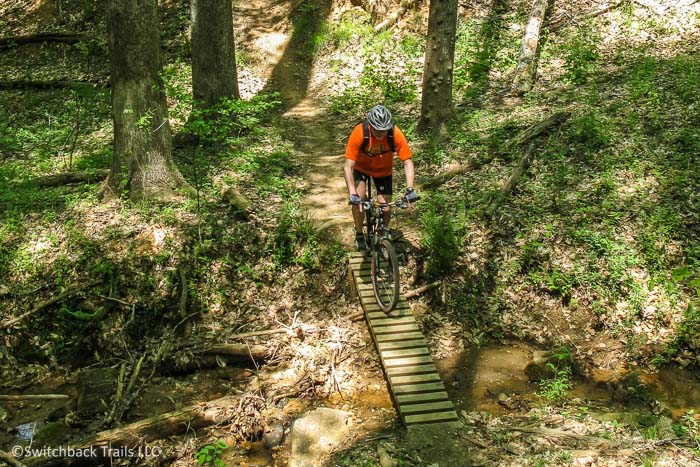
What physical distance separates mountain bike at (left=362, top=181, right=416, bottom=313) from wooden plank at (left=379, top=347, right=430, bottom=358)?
2.33 ft

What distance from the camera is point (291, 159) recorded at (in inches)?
474

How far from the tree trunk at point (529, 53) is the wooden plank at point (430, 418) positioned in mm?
9589

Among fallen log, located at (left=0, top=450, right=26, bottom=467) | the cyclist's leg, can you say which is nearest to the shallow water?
the cyclist's leg

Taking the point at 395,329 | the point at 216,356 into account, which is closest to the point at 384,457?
the point at 395,329

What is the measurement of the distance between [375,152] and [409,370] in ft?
10.3

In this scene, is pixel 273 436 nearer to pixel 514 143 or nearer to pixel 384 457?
pixel 384 457

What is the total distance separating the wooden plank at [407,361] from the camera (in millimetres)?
6855

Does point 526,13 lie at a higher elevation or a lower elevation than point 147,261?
higher

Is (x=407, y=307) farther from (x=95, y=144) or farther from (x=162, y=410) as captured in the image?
(x=95, y=144)

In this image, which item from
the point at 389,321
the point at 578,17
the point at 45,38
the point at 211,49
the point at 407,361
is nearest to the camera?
the point at 407,361

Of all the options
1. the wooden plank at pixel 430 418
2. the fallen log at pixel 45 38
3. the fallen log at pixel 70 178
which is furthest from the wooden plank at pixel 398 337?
the fallen log at pixel 45 38

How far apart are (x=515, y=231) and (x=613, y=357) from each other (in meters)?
2.54

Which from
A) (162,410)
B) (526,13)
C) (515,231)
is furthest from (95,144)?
(526,13)

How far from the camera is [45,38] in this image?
1678 centimetres
